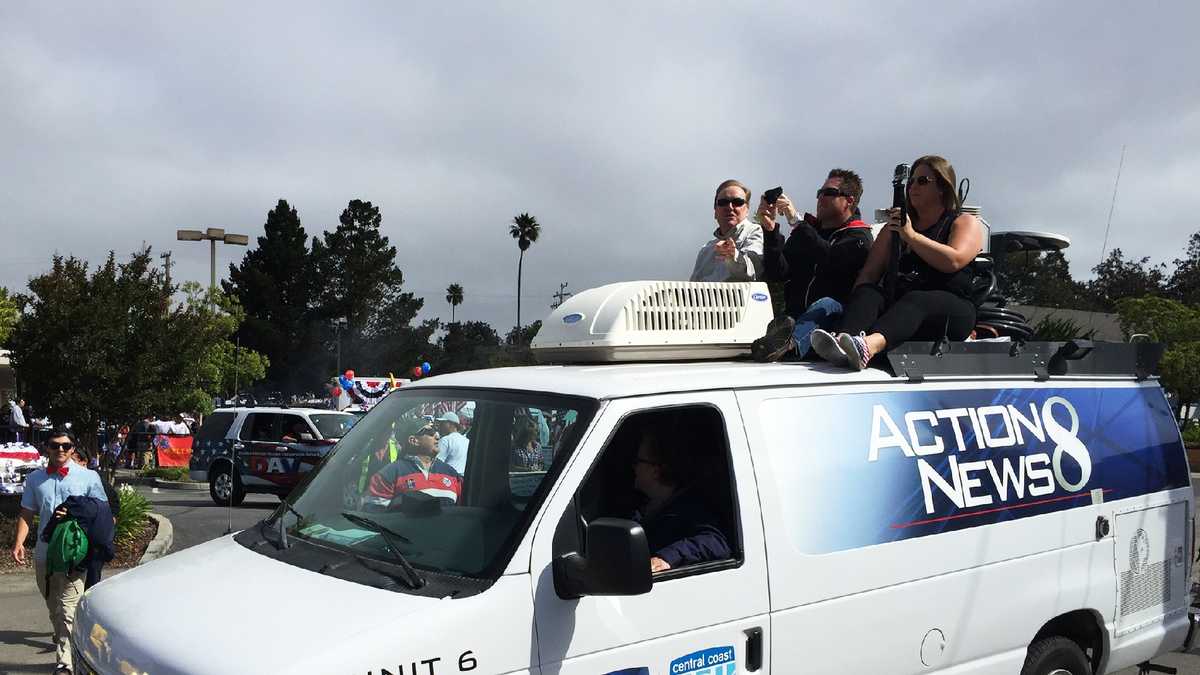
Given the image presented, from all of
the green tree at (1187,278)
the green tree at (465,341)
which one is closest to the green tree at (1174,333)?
the green tree at (1187,278)

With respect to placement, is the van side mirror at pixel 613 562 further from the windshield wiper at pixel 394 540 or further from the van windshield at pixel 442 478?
the windshield wiper at pixel 394 540

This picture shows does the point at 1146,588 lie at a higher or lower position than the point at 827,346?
lower

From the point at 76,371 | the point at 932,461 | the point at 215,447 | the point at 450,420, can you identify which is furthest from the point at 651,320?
the point at 215,447

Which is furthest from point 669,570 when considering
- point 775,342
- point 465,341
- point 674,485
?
point 465,341

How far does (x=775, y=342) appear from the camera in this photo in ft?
13.6

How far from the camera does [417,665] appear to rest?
264cm

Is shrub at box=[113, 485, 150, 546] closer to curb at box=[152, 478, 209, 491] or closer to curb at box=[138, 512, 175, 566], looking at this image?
curb at box=[138, 512, 175, 566]

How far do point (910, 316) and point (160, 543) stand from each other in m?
9.75

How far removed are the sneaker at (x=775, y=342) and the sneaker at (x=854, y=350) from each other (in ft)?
0.79

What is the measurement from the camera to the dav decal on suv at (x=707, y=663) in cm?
310

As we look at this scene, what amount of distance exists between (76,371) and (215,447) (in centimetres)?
570

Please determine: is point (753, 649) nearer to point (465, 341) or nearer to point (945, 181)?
point (945, 181)

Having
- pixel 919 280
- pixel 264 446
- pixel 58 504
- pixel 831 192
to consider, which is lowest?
pixel 264 446

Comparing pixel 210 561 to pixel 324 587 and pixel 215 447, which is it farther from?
pixel 215 447
